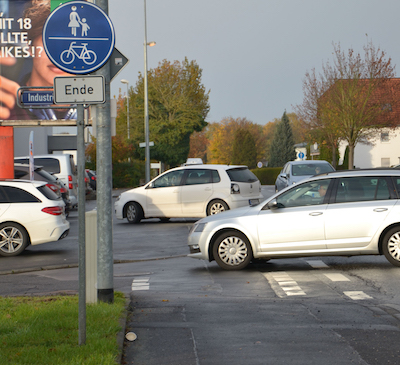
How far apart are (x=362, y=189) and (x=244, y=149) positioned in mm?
90059

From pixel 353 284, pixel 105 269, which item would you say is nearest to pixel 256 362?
pixel 105 269

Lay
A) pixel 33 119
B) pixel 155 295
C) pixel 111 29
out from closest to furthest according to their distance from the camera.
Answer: pixel 111 29
pixel 155 295
pixel 33 119

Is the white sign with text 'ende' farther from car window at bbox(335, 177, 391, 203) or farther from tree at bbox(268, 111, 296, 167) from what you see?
tree at bbox(268, 111, 296, 167)

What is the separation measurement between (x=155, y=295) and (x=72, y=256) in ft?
16.6

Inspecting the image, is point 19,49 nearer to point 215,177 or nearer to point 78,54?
point 215,177

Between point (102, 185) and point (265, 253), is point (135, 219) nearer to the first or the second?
point (265, 253)

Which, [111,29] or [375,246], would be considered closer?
[111,29]

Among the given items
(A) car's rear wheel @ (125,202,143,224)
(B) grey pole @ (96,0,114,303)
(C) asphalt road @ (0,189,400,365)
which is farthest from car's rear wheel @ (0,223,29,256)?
(A) car's rear wheel @ (125,202,143,224)

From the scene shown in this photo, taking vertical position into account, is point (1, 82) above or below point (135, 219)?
above

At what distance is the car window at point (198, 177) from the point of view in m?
19.0

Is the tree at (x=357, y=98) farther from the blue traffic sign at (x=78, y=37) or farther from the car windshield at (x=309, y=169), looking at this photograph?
the blue traffic sign at (x=78, y=37)

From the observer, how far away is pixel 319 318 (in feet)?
22.3

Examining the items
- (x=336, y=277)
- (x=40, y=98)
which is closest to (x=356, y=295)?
(x=336, y=277)

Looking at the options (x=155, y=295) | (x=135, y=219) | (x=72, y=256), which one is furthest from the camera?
(x=135, y=219)
